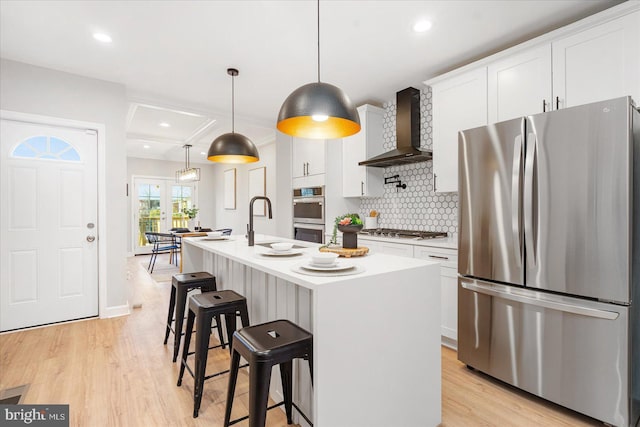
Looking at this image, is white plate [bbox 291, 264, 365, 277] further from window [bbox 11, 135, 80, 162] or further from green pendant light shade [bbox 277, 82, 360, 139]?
window [bbox 11, 135, 80, 162]

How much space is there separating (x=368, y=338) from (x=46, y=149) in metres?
3.74

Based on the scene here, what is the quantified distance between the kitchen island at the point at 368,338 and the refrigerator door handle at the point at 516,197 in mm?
740

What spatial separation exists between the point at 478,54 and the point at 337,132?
171cm

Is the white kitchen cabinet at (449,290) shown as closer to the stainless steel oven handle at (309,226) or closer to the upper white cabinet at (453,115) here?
the upper white cabinet at (453,115)

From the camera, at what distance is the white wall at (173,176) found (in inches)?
324

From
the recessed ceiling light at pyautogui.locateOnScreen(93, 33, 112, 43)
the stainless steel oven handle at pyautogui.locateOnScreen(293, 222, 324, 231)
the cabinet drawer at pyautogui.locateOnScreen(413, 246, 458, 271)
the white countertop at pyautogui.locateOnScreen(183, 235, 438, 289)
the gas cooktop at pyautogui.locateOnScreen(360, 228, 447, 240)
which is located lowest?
the cabinet drawer at pyautogui.locateOnScreen(413, 246, 458, 271)

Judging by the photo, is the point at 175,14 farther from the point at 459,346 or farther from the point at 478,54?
the point at 459,346

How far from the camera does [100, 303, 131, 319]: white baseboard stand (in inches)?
137

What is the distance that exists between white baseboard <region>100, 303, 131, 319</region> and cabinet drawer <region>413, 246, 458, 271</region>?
319 cm

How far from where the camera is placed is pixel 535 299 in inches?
76.5

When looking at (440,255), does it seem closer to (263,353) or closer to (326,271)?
(326,271)

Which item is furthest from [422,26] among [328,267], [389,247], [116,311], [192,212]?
[192,212]

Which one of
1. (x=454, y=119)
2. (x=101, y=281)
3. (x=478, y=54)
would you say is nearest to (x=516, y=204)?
(x=454, y=119)

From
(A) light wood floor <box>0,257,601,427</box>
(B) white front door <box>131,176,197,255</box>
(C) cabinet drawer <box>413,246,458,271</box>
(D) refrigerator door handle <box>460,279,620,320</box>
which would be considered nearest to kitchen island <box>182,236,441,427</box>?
(A) light wood floor <box>0,257,601,427</box>
